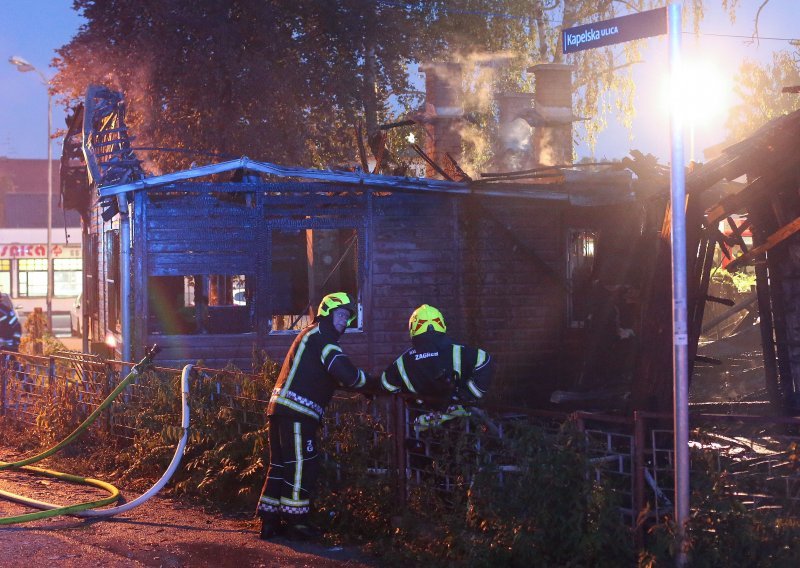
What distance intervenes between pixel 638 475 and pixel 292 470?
2583 millimetres

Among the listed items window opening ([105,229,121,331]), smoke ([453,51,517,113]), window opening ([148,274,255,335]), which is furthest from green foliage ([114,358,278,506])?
smoke ([453,51,517,113])

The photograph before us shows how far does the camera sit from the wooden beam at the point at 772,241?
401 inches

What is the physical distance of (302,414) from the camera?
7.64m

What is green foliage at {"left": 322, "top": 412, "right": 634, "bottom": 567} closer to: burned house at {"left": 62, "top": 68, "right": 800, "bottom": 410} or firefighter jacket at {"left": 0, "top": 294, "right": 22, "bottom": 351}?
burned house at {"left": 62, "top": 68, "right": 800, "bottom": 410}

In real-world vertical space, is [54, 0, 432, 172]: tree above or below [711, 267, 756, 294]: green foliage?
above

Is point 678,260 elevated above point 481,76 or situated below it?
below

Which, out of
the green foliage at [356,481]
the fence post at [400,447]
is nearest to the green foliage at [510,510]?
the fence post at [400,447]

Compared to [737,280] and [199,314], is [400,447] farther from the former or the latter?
[737,280]

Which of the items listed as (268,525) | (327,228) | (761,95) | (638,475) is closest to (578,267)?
(327,228)

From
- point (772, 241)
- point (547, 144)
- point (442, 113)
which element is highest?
point (442, 113)

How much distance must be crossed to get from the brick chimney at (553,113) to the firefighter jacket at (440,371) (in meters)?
11.9

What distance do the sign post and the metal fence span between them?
0.39 m

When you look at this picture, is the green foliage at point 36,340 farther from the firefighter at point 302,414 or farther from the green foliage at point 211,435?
the firefighter at point 302,414

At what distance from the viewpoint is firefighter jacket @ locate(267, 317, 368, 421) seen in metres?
7.64
